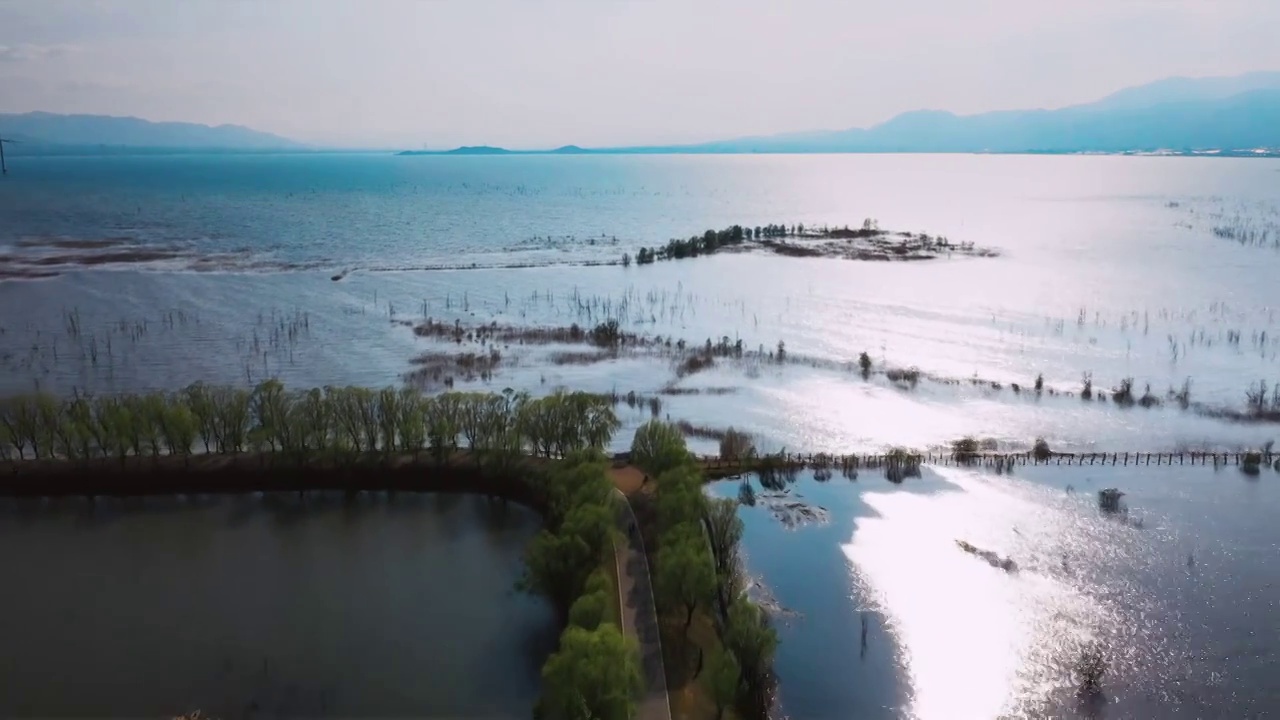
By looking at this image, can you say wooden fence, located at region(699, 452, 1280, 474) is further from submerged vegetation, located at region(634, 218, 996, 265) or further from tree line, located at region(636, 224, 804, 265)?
tree line, located at region(636, 224, 804, 265)

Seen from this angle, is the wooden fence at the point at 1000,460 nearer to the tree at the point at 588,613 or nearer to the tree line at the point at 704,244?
the tree at the point at 588,613

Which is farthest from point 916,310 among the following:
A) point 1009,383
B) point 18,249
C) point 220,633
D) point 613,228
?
point 18,249

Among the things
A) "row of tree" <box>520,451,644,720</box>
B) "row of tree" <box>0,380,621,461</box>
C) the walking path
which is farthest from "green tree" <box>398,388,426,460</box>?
the walking path

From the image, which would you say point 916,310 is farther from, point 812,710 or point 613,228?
point 613,228

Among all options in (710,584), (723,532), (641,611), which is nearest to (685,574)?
(710,584)

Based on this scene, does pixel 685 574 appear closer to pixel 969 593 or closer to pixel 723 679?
pixel 723 679
